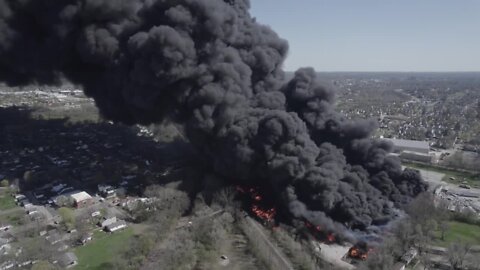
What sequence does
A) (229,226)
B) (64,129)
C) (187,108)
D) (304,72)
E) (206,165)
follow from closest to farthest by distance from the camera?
(229,226) → (187,108) → (304,72) → (206,165) → (64,129)

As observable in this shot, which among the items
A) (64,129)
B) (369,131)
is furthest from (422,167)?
(64,129)

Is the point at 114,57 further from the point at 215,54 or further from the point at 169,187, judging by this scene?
the point at 169,187

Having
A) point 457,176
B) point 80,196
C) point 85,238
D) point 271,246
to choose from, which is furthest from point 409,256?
point 457,176

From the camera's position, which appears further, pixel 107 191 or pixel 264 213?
pixel 107 191

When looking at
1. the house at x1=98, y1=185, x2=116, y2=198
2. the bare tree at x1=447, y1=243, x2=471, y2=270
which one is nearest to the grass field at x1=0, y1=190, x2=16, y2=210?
the house at x1=98, y1=185, x2=116, y2=198

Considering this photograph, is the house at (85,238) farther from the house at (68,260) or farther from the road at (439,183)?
the road at (439,183)

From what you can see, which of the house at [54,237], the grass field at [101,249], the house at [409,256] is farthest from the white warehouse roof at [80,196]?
the house at [409,256]

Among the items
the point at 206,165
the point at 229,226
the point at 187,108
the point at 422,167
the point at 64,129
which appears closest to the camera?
the point at 229,226

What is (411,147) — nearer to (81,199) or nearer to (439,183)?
(439,183)
